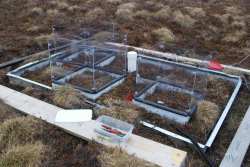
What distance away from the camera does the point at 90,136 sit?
305cm

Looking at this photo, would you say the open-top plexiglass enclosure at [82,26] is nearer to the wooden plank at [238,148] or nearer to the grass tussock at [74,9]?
the grass tussock at [74,9]

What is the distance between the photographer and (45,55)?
6.41 m

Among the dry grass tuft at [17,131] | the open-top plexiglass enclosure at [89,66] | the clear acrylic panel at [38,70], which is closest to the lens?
the dry grass tuft at [17,131]

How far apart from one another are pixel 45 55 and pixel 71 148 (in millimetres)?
4157

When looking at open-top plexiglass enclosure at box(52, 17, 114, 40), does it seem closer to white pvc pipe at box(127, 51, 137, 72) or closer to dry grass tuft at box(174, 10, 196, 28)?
white pvc pipe at box(127, 51, 137, 72)

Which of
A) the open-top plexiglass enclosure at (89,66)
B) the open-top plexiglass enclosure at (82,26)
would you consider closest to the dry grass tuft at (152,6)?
the open-top plexiglass enclosure at (82,26)

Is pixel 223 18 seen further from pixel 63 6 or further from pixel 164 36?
pixel 63 6

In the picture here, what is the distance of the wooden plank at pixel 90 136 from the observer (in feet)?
8.74

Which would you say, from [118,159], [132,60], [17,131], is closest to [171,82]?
[132,60]

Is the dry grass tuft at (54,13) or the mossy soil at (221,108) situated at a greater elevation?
the dry grass tuft at (54,13)

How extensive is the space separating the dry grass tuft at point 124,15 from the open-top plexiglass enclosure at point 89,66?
5698mm

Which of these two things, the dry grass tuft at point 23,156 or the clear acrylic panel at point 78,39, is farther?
the clear acrylic panel at point 78,39

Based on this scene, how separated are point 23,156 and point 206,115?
9.92 ft

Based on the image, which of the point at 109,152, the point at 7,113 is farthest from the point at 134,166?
the point at 7,113
